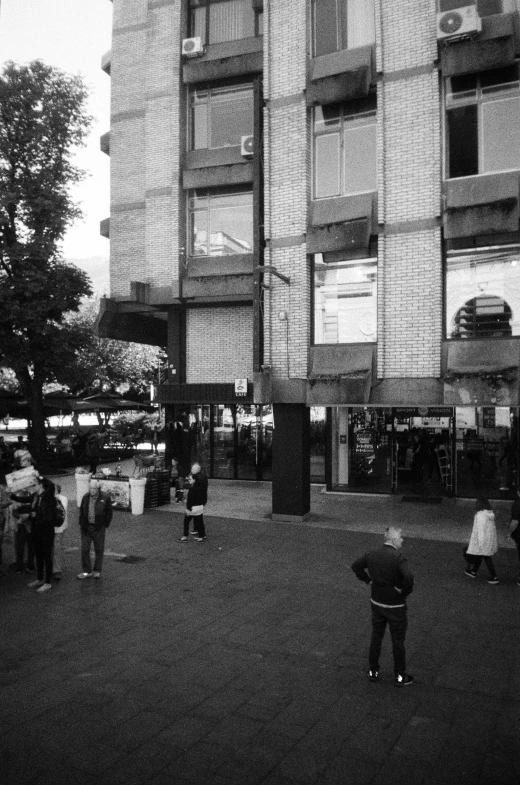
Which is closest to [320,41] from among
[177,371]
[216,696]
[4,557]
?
[177,371]

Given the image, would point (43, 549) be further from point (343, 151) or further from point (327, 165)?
point (343, 151)

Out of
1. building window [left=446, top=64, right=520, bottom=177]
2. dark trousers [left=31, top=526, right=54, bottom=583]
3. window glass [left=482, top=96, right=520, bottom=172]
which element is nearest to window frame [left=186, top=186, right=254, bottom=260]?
building window [left=446, top=64, right=520, bottom=177]

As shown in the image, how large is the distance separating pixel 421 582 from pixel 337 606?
6.91 ft

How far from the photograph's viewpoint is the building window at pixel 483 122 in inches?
555

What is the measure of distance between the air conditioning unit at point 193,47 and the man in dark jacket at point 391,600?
1921 centimetres

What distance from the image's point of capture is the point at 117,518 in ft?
53.4

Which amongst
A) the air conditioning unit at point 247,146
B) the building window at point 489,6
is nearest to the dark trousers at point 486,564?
the building window at point 489,6

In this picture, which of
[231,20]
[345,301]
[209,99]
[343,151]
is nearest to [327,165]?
[343,151]

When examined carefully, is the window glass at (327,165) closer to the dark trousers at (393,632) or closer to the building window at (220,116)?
the building window at (220,116)

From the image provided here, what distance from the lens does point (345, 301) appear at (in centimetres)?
1583

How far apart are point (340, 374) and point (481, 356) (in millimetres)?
3241

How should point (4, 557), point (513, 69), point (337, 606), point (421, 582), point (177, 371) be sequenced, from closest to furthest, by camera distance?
point (337, 606) → point (421, 582) → point (4, 557) → point (513, 69) → point (177, 371)

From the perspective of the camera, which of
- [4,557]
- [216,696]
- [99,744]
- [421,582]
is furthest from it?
[4,557]

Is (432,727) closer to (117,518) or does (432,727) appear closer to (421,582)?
(421,582)
